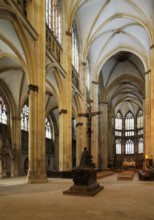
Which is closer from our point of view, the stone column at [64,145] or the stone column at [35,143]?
the stone column at [35,143]

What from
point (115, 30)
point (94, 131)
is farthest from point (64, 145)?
point (115, 30)

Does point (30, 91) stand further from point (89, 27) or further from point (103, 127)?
point (103, 127)

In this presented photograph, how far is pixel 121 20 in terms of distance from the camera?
31.8 m

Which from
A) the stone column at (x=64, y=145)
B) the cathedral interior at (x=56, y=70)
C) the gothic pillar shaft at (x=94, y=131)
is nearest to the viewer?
the cathedral interior at (x=56, y=70)

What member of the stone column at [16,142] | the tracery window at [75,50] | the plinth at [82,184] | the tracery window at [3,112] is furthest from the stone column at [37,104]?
the tracery window at [75,50]

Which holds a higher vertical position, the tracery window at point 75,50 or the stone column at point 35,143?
the tracery window at point 75,50

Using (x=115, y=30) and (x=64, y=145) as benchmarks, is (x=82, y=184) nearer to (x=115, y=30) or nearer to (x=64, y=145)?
(x=64, y=145)

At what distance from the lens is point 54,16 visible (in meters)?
22.0

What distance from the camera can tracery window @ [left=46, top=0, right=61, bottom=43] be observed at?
68.2ft

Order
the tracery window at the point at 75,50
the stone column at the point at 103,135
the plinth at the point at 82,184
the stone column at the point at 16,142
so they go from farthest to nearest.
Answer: the stone column at the point at 103,135 < the tracery window at the point at 75,50 < the stone column at the point at 16,142 < the plinth at the point at 82,184

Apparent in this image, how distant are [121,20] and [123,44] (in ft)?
16.9

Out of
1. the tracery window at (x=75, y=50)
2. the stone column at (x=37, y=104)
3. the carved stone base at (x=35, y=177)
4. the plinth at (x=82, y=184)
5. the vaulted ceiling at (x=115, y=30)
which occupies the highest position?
the vaulted ceiling at (x=115, y=30)

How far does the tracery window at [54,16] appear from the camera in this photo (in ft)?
68.2

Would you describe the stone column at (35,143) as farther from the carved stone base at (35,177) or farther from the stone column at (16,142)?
the stone column at (16,142)
